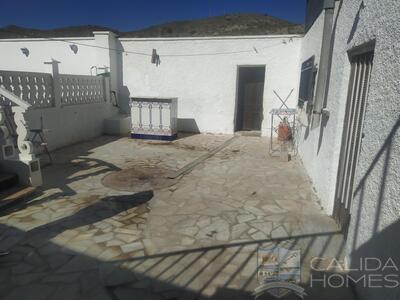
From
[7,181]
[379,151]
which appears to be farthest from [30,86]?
[379,151]

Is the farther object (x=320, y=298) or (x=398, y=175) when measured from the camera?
(x=320, y=298)

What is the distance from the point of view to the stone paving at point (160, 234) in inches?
120

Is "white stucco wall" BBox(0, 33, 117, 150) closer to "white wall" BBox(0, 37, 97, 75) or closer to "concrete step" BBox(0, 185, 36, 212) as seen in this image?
"white wall" BBox(0, 37, 97, 75)

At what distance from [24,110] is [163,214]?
3.02 m

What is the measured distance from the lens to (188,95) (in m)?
11.7

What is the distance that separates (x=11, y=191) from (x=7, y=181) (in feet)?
0.74

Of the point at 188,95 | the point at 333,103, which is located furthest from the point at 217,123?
the point at 333,103

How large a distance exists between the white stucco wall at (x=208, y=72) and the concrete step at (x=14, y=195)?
7.36m

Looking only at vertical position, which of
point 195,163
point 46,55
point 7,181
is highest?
point 46,55

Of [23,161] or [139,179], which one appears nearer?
[23,161]

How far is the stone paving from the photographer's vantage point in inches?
120

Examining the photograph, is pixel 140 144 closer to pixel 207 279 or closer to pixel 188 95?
pixel 188 95

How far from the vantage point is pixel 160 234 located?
13.3 ft

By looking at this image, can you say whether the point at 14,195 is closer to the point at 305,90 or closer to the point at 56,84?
the point at 56,84
